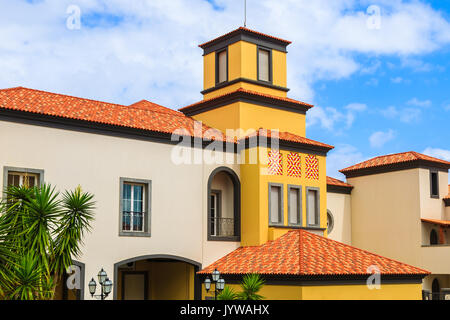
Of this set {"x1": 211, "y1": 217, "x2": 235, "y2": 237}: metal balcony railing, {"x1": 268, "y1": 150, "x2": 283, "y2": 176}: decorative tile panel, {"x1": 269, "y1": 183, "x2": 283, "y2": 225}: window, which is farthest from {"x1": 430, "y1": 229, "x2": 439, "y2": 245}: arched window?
{"x1": 211, "y1": 217, "x2": 235, "y2": 237}: metal balcony railing

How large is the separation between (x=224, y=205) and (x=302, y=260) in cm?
538

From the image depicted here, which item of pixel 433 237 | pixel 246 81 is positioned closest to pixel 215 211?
pixel 246 81

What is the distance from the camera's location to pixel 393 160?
33312 mm

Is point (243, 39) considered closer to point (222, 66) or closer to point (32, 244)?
point (222, 66)

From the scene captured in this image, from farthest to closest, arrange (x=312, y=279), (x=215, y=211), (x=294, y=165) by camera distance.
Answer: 1. (x=294, y=165)
2. (x=215, y=211)
3. (x=312, y=279)

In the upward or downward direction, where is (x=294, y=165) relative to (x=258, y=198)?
upward

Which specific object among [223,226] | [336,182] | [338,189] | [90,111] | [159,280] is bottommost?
[159,280]

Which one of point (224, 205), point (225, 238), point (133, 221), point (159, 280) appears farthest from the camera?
point (159, 280)

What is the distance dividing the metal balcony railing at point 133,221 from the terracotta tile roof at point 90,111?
3072 mm

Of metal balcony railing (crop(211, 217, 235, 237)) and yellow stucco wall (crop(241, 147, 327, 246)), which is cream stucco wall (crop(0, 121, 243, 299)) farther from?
yellow stucco wall (crop(241, 147, 327, 246))

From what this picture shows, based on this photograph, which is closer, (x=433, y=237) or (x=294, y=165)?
(x=294, y=165)

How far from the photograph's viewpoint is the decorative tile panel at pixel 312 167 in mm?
26984

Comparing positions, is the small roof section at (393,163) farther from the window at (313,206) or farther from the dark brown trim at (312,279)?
the dark brown trim at (312,279)

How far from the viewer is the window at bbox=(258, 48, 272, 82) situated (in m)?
28.5
